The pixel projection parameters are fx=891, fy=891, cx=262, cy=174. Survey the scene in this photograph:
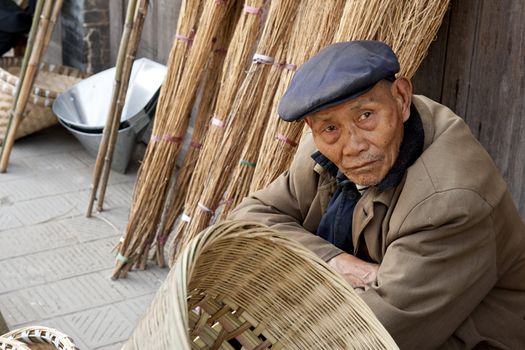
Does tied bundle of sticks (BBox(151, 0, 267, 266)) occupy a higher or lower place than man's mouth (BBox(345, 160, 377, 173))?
lower

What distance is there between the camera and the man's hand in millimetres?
2188

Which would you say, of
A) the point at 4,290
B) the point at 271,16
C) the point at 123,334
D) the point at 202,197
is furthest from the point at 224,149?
the point at 4,290

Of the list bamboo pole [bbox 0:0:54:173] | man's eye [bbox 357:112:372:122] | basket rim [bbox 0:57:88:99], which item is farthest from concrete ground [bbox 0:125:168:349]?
man's eye [bbox 357:112:372:122]

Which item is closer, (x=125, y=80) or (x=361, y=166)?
(x=361, y=166)

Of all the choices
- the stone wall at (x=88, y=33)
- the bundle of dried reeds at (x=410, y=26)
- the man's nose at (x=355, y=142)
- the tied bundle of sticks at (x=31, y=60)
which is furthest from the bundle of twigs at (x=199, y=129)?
the stone wall at (x=88, y=33)

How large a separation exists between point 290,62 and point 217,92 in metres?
0.78

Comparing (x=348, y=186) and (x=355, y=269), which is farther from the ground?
(x=348, y=186)

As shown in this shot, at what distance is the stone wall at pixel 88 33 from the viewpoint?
565cm

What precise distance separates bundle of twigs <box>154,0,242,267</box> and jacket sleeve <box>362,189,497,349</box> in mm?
1870

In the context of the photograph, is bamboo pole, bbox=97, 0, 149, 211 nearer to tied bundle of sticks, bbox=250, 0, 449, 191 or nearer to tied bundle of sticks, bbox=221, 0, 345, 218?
tied bundle of sticks, bbox=221, 0, 345, 218

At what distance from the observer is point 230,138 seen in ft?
11.2

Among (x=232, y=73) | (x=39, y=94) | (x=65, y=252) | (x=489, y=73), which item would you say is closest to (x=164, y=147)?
(x=232, y=73)

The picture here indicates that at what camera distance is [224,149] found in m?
3.45

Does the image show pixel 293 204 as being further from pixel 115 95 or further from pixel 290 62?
pixel 115 95
